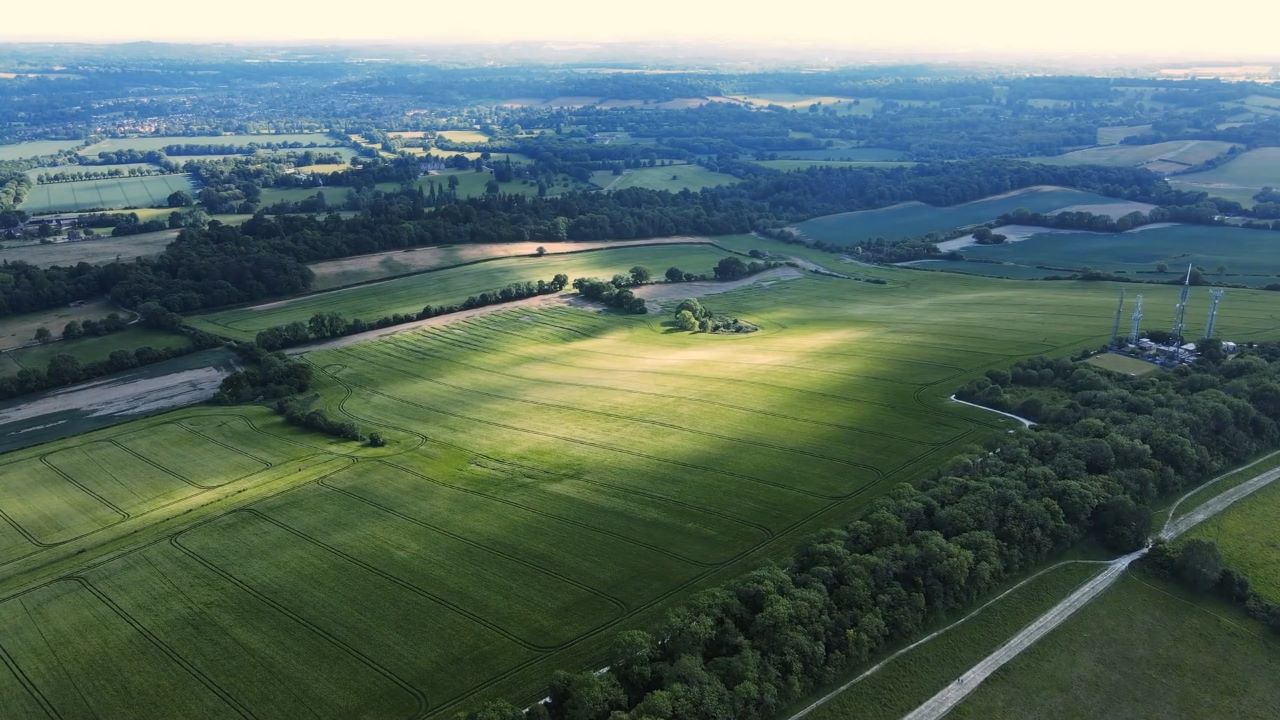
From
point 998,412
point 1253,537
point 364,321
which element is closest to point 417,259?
point 364,321

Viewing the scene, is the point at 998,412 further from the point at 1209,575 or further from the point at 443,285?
the point at 443,285

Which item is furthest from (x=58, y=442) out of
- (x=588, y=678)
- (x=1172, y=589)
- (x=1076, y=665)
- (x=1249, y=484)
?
(x=1249, y=484)

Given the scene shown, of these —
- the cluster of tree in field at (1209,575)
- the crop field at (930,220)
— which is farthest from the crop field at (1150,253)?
the cluster of tree in field at (1209,575)

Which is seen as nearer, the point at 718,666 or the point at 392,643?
the point at 718,666

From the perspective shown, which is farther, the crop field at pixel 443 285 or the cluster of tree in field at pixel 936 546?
the crop field at pixel 443 285

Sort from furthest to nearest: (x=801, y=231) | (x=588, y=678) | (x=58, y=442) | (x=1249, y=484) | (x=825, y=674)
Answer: (x=801, y=231) → (x=58, y=442) → (x=1249, y=484) → (x=825, y=674) → (x=588, y=678)

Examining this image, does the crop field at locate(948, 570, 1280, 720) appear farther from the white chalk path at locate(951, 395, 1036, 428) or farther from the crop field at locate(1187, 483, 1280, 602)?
the white chalk path at locate(951, 395, 1036, 428)

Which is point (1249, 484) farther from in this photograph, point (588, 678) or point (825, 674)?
point (588, 678)

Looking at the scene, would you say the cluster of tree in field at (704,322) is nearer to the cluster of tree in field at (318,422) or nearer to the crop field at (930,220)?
the cluster of tree in field at (318,422)
